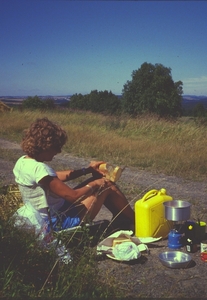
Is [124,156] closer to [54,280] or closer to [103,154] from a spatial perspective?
[103,154]

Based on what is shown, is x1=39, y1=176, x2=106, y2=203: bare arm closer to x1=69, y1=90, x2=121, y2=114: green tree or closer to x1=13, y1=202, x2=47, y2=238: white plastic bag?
x1=13, y1=202, x2=47, y2=238: white plastic bag

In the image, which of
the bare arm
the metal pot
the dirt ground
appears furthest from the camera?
the metal pot

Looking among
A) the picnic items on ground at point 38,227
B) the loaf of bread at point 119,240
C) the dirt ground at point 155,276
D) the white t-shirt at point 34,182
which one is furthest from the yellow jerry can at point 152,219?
the picnic items on ground at point 38,227

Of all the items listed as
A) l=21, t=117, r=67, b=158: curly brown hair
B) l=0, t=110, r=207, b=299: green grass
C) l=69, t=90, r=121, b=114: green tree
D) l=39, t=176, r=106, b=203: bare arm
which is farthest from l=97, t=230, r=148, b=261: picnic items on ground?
l=69, t=90, r=121, b=114: green tree

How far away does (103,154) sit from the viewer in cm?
1015

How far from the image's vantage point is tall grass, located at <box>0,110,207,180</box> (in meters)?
8.55

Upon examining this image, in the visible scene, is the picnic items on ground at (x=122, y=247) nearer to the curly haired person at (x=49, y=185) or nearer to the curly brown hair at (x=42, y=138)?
the curly haired person at (x=49, y=185)

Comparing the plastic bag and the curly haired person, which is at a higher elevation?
the curly haired person

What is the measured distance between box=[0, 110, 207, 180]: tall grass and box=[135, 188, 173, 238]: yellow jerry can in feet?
10.9

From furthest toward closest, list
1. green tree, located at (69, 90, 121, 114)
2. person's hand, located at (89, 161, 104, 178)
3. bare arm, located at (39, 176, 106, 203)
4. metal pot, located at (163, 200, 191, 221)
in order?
green tree, located at (69, 90, 121, 114)
person's hand, located at (89, 161, 104, 178)
metal pot, located at (163, 200, 191, 221)
bare arm, located at (39, 176, 106, 203)

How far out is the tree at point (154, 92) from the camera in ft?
191

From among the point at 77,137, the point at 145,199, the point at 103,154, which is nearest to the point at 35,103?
the point at 77,137

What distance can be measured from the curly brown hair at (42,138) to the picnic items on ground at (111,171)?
701 mm

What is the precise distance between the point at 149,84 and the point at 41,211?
A: 5720 centimetres
